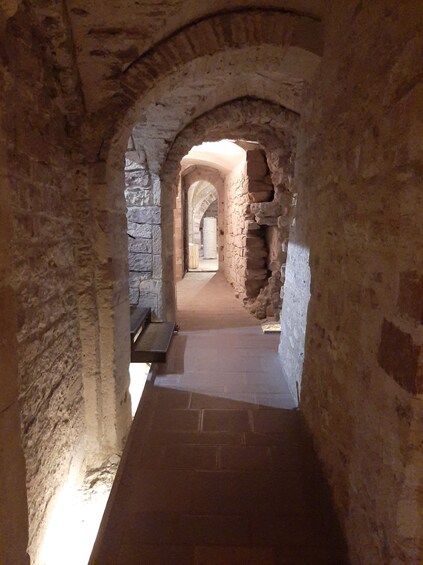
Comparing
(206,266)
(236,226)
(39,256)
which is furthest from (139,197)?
(206,266)

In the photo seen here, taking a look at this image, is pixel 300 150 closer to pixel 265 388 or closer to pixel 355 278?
pixel 355 278

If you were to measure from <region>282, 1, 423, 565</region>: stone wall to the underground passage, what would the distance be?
0.03ft

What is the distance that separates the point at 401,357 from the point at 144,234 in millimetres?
3884

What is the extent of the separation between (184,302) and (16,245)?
4954mm

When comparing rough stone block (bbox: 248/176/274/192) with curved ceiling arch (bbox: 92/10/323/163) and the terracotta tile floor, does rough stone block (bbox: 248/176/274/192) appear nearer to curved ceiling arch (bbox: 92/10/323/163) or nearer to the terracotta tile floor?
the terracotta tile floor

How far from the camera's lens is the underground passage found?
127 cm

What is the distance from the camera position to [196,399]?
3125 mm

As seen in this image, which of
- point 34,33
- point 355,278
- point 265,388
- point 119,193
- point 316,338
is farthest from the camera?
point 265,388

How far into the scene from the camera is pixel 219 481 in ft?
7.38

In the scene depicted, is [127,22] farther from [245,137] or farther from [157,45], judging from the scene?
[245,137]

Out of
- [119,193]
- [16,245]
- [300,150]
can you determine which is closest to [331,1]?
[300,150]

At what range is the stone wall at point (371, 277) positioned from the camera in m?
1.18

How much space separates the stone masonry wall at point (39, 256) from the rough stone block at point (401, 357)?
1.57m

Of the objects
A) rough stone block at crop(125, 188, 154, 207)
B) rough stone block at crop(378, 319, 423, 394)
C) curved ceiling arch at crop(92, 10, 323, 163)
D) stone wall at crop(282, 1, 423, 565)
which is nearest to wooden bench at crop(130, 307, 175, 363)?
rough stone block at crop(125, 188, 154, 207)
